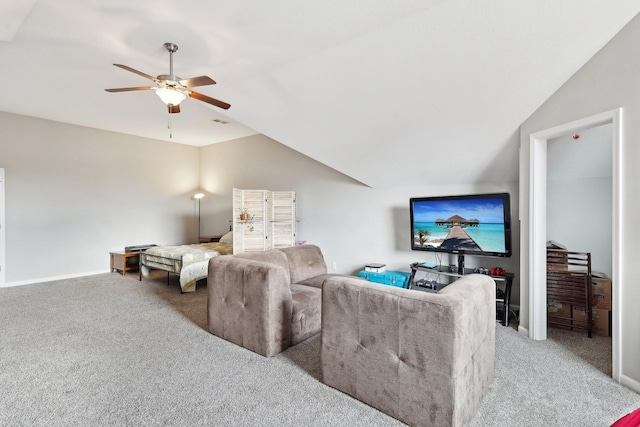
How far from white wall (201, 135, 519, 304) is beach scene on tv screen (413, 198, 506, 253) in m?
0.33

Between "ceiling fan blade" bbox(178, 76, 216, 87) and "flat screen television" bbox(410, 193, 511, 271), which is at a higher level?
"ceiling fan blade" bbox(178, 76, 216, 87)

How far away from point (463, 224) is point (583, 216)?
129cm

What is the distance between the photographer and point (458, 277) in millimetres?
3779

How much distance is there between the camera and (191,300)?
13.9 ft

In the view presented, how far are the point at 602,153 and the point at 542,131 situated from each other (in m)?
0.96

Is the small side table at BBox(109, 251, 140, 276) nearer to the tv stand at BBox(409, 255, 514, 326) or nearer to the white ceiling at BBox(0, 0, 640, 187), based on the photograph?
the white ceiling at BBox(0, 0, 640, 187)

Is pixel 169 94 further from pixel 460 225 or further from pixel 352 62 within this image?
pixel 460 225

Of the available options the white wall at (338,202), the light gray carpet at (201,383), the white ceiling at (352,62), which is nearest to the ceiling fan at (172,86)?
the white ceiling at (352,62)

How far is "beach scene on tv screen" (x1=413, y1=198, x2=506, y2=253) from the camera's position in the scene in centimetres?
347

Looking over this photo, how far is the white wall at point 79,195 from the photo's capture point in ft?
16.3

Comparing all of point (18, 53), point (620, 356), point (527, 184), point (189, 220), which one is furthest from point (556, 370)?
point (189, 220)

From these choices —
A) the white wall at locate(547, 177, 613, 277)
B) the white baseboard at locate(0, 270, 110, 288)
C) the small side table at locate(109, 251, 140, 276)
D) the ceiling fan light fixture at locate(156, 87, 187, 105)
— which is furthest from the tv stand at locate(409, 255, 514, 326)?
the white baseboard at locate(0, 270, 110, 288)

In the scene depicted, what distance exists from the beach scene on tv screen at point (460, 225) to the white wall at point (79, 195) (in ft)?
17.7

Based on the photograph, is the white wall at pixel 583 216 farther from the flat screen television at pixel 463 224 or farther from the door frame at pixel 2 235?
the door frame at pixel 2 235
